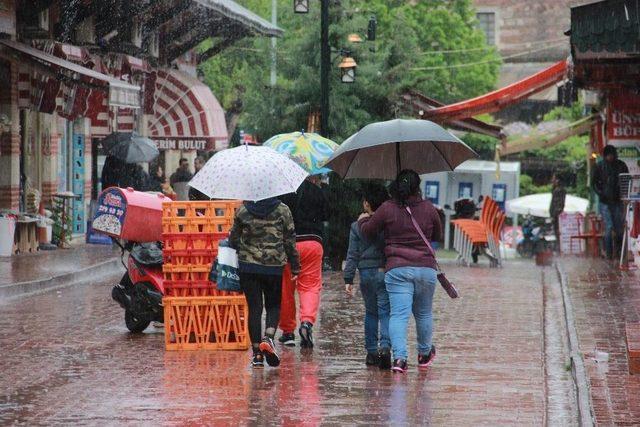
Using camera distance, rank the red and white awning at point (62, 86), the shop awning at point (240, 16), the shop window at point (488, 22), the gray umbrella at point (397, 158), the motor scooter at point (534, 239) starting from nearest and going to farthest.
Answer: the gray umbrella at point (397, 158) → the red and white awning at point (62, 86) → the shop awning at point (240, 16) → the motor scooter at point (534, 239) → the shop window at point (488, 22)

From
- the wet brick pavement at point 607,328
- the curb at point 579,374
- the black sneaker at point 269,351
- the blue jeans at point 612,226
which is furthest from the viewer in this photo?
the blue jeans at point 612,226

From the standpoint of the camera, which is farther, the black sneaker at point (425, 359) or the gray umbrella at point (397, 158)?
the gray umbrella at point (397, 158)

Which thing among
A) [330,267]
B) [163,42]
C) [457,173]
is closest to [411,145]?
[330,267]

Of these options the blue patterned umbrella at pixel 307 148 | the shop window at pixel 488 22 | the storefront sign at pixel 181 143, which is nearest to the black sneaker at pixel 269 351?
the blue patterned umbrella at pixel 307 148

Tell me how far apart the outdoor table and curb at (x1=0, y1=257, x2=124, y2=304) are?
6.01 feet

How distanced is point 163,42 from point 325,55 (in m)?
12.8

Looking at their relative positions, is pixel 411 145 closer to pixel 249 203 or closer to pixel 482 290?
pixel 249 203

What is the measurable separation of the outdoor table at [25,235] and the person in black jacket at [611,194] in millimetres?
9135

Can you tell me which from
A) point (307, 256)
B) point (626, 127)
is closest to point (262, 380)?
point (307, 256)

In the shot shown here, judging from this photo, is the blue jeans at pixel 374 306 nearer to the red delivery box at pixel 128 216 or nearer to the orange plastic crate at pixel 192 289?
the orange plastic crate at pixel 192 289

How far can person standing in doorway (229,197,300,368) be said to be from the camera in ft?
37.8

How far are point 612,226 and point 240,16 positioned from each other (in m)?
12.7

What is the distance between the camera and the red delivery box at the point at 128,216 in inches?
529

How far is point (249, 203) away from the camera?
11703mm
